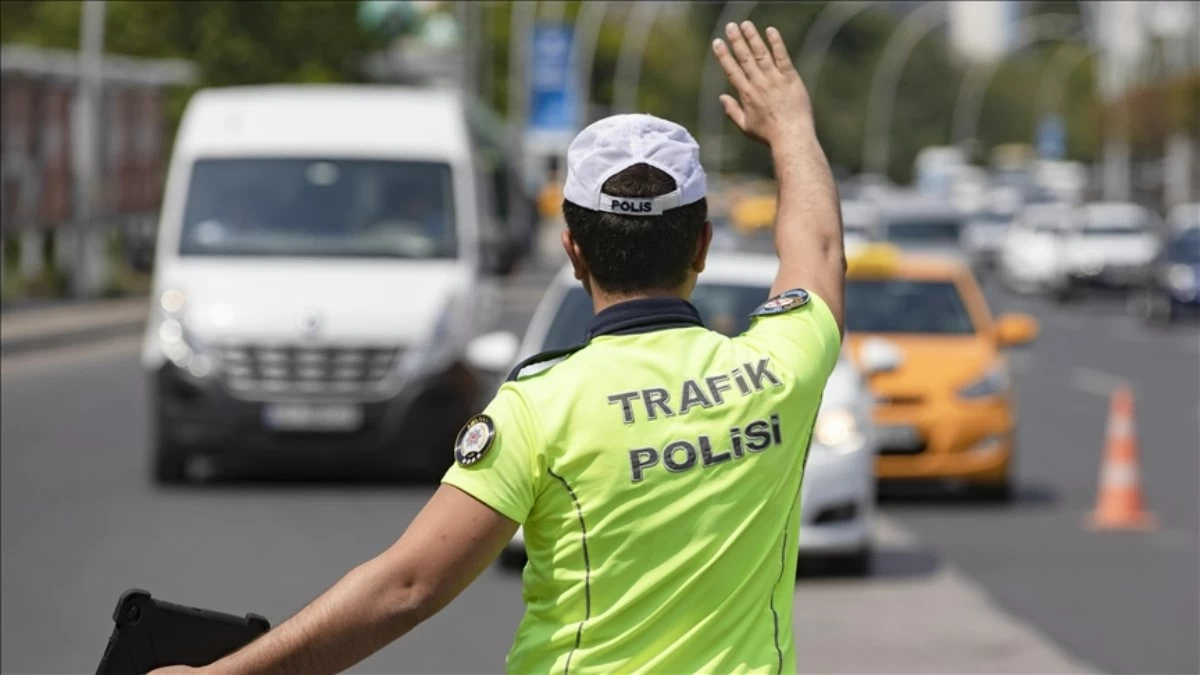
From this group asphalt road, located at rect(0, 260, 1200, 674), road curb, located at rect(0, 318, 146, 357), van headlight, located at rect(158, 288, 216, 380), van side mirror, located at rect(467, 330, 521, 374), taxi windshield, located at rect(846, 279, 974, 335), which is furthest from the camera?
road curb, located at rect(0, 318, 146, 357)

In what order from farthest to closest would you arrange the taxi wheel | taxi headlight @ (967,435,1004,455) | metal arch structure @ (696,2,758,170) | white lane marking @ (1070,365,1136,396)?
metal arch structure @ (696,2,758,170) → white lane marking @ (1070,365,1136,396) → the taxi wheel → taxi headlight @ (967,435,1004,455)

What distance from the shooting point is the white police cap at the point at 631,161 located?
309 cm

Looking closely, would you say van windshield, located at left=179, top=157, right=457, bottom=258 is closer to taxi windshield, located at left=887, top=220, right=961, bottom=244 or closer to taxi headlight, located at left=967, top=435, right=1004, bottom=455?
taxi headlight, located at left=967, top=435, right=1004, bottom=455

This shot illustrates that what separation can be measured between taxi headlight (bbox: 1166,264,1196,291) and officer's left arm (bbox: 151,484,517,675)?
33.3 m

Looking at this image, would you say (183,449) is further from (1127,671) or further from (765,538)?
(765,538)

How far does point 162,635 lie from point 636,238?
0.80 m

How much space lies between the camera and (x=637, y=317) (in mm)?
3098

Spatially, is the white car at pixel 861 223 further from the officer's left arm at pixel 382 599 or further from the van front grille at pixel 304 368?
the officer's left arm at pixel 382 599

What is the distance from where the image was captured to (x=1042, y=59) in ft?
472

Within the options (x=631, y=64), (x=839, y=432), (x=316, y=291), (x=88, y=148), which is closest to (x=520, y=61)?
(x=631, y=64)

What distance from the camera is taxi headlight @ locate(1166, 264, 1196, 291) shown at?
3503cm

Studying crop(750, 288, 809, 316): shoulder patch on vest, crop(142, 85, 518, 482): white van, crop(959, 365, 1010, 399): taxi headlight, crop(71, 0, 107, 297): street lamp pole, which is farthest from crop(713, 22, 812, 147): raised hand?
crop(71, 0, 107, 297): street lamp pole

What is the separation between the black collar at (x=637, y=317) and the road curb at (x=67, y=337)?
1884 centimetres

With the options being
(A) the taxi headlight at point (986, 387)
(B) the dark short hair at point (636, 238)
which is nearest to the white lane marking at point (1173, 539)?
(A) the taxi headlight at point (986, 387)
